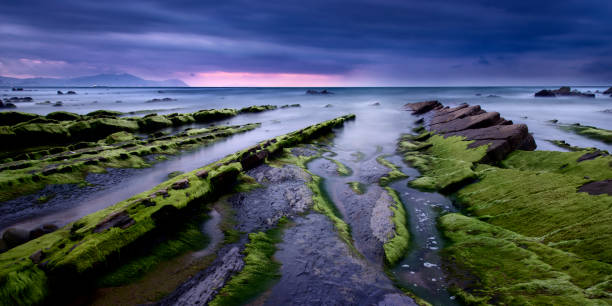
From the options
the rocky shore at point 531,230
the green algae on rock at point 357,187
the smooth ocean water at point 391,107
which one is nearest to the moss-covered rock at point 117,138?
the smooth ocean water at point 391,107

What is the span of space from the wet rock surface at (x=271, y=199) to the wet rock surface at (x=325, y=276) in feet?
3.82

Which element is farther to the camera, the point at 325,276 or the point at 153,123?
the point at 153,123

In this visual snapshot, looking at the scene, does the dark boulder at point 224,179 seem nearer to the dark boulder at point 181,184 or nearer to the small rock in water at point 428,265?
the dark boulder at point 181,184

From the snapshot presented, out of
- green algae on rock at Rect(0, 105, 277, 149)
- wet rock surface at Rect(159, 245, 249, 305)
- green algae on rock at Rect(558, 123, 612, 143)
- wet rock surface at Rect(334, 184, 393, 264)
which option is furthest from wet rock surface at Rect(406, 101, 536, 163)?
green algae on rock at Rect(0, 105, 277, 149)

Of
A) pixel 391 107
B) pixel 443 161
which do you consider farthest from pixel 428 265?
pixel 391 107

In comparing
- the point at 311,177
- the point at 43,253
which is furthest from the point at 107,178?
the point at 311,177

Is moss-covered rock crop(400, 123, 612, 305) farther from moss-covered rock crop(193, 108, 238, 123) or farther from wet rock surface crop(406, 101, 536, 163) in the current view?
moss-covered rock crop(193, 108, 238, 123)

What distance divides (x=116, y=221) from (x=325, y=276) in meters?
5.07

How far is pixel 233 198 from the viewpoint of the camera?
9047mm

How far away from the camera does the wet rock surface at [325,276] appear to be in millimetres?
4855

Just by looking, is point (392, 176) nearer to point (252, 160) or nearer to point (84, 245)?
point (252, 160)

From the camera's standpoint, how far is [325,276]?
5453 millimetres

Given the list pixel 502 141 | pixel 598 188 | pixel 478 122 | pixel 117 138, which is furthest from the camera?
pixel 117 138

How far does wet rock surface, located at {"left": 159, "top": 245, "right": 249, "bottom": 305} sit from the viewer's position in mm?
4605
